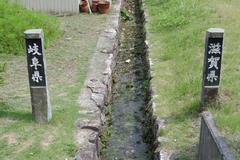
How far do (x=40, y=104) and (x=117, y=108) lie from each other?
2.38 m

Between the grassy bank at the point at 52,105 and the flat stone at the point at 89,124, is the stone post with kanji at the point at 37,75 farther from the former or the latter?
the flat stone at the point at 89,124

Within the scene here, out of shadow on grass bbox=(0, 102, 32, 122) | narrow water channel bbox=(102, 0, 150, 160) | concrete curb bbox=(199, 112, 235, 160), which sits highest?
concrete curb bbox=(199, 112, 235, 160)

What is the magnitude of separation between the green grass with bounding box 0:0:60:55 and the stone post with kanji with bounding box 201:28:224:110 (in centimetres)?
504

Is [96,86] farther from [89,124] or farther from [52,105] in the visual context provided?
[89,124]

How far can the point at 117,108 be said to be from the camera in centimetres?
858

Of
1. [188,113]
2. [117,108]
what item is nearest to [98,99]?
[117,108]

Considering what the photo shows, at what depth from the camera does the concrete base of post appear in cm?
646

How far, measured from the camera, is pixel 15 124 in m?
6.51

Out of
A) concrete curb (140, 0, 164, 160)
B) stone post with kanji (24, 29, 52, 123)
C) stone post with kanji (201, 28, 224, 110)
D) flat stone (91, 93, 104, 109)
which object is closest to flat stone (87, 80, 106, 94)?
flat stone (91, 93, 104, 109)

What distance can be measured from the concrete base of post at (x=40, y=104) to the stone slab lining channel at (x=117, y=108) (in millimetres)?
523

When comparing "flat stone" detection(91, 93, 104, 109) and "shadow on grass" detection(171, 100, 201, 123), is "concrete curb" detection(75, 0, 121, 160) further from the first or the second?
"shadow on grass" detection(171, 100, 201, 123)

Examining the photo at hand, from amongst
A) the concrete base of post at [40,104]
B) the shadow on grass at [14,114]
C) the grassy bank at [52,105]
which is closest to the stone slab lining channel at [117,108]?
the grassy bank at [52,105]

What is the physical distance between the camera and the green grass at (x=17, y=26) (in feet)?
32.8

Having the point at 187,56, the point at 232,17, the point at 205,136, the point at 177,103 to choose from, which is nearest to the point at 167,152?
the point at 205,136
